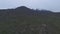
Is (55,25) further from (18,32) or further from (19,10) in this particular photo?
(19,10)

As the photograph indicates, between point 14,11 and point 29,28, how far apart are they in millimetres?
12210

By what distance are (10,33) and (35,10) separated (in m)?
11.6

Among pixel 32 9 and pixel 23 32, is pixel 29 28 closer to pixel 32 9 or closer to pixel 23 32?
pixel 23 32

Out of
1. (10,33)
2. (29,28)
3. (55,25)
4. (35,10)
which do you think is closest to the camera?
(10,33)

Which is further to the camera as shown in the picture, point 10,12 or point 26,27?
point 10,12

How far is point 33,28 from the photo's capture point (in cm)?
1520

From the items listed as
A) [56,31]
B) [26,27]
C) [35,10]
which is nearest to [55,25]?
[56,31]

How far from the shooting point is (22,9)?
93.5ft

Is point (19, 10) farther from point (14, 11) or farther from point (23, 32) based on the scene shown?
point (23, 32)

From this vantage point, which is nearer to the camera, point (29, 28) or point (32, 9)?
point (29, 28)

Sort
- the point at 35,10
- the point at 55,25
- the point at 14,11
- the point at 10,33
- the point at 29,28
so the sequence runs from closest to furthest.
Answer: the point at 10,33 < the point at 29,28 < the point at 55,25 < the point at 35,10 < the point at 14,11

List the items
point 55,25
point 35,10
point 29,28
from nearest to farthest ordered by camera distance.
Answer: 1. point 29,28
2. point 55,25
3. point 35,10

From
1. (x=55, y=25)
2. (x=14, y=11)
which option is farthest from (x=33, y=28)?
(x=14, y=11)

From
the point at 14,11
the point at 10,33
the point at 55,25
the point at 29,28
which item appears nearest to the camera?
the point at 10,33
